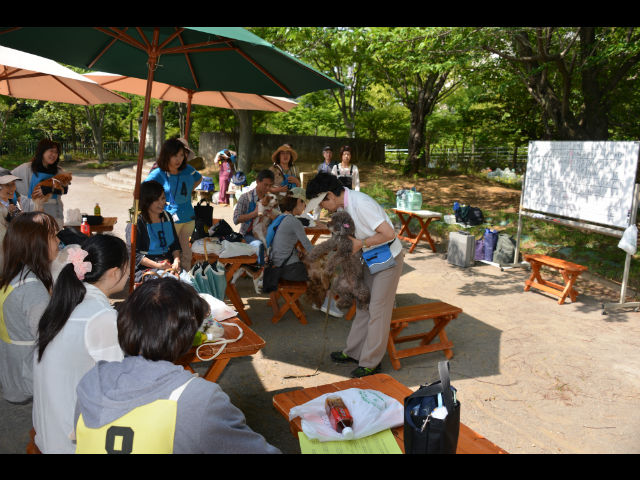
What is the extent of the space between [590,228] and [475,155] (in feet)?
59.3

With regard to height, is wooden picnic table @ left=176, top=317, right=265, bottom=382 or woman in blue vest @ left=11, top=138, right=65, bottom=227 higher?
woman in blue vest @ left=11, top=138, right=65, bottom=227

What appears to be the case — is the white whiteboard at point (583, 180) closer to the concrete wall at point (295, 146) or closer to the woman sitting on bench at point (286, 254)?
the woman sitting on bench at point (286, 254)

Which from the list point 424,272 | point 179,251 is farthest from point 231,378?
point 424,272

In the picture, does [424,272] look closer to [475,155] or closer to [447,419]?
[447,419]

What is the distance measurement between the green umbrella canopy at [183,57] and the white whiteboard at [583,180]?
4.59 m

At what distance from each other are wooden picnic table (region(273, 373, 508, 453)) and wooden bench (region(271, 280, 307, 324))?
251 centimetres

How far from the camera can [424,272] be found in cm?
863

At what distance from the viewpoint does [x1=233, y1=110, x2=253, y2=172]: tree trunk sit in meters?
18.4

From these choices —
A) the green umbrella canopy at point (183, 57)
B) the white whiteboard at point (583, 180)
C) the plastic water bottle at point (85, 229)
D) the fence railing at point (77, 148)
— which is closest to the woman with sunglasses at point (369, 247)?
the green umbrella canopy at point (183, 57)

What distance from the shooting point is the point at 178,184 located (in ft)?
18.5

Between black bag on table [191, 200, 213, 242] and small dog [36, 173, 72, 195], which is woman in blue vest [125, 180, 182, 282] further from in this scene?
small dog [36, 173, 72, 195]

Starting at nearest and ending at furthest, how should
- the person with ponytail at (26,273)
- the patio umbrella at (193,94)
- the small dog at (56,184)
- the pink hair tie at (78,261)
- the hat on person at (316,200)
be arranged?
the pink hair tie at (78,261)
the person with ponytail at (26,273)
the hat on person at (316,200)
the small dog at (56,184)
the patio umbrella at (193,94)

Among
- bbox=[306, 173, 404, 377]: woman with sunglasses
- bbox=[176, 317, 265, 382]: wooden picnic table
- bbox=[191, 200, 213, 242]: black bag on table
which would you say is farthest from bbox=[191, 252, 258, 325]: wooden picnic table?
bbox=[176, 317, 265, 382]: wooden picnic table

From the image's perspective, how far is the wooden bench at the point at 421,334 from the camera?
193 inches
